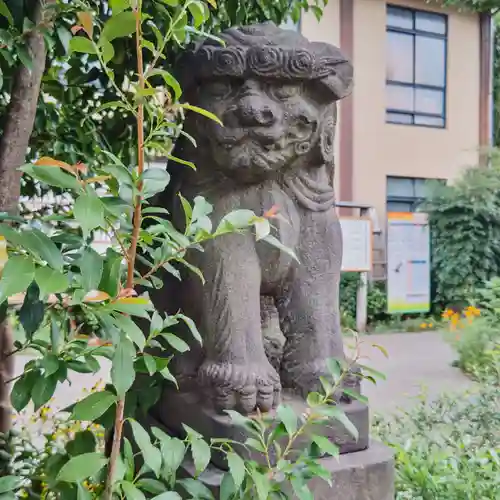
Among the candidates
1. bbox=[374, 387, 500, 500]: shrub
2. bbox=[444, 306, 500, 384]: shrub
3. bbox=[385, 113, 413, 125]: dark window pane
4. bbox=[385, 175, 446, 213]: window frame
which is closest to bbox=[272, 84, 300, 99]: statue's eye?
bbox=[374, 387, 500, 500]: shrub

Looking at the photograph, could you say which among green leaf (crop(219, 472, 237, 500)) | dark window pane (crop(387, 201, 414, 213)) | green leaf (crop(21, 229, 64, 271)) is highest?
dark window pane (crop(387, 201, 414, 213))

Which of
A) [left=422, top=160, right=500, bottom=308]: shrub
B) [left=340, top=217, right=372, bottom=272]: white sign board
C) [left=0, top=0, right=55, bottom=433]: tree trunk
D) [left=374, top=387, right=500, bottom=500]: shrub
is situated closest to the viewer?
[left=0, top=0, right=55, bottom=433]: tree trunk

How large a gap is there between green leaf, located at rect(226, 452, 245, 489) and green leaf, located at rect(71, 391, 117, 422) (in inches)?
7.0

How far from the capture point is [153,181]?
0.73 metres

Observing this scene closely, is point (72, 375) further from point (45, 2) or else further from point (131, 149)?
point (45, 2)

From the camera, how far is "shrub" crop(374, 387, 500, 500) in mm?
1553

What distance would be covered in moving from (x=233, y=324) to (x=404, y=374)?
3.33 m

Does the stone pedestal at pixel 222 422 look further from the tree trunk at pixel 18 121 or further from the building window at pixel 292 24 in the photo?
the building window at pixel 292 24

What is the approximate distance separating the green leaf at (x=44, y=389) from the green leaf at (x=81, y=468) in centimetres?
10

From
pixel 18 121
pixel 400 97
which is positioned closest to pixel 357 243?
pixel 400 97

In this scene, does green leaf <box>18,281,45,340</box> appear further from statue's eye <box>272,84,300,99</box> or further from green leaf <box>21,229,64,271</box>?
statue's eye <box>272,84,300,99</box>

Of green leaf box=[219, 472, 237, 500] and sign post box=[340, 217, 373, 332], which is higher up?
sign post box=[340, 217, 373, 332]

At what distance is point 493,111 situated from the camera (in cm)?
742

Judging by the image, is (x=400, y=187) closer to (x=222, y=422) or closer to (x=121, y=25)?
(x=222, y=422)
